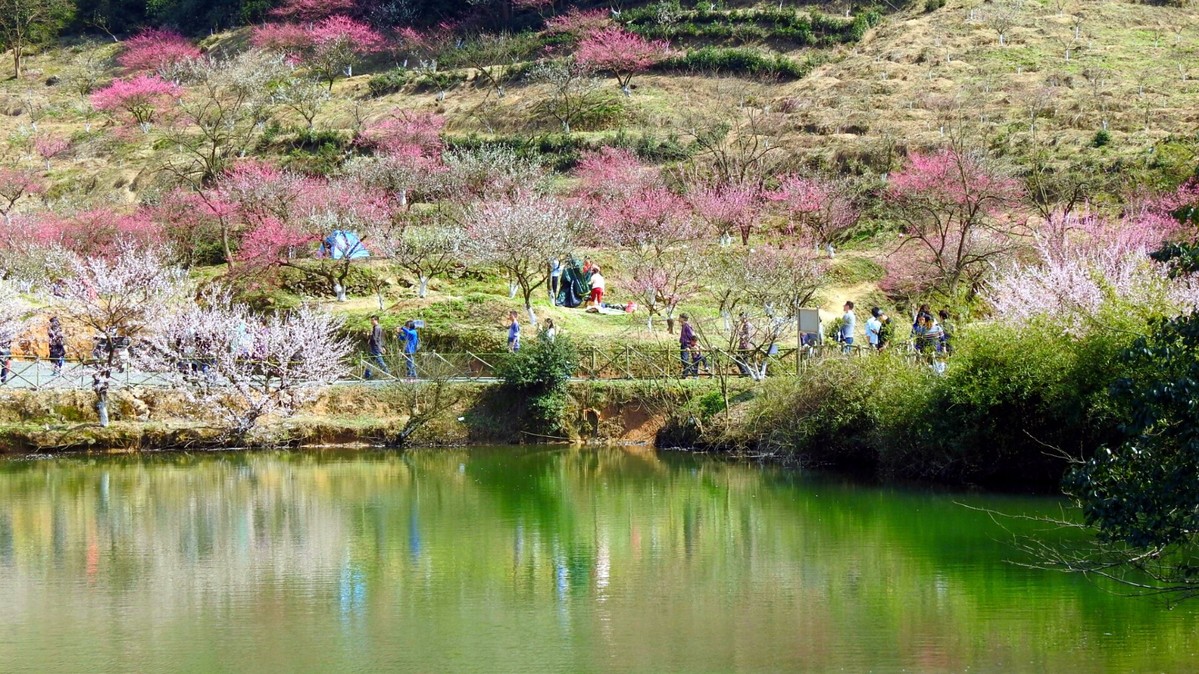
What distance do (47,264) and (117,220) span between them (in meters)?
6.92

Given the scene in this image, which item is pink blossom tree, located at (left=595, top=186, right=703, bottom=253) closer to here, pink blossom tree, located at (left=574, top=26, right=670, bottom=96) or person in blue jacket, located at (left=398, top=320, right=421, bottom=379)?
person in blue jacket, located at (left=398, top=320, right=421, bottom=379)

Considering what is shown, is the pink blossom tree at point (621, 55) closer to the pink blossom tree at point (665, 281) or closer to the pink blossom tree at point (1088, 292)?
the pink blossom tree at point (665, 281)

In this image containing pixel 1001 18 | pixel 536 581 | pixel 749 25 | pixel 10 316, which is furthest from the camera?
pixel 749 25

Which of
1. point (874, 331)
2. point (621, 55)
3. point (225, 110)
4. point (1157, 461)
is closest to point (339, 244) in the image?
point (874, 331)

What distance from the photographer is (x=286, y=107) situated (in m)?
69.8

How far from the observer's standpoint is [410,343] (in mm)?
31594

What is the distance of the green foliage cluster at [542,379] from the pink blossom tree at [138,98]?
45560mm

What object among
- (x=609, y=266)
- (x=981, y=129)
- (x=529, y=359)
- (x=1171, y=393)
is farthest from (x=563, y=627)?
(x=981, y=129)

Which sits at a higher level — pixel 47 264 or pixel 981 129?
pixel 981 129

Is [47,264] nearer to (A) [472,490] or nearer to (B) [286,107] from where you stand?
(A) [472,490]

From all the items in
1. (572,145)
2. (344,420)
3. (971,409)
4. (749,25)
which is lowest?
(344,420)

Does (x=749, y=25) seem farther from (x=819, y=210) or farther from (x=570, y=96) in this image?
(x=819, y=210)

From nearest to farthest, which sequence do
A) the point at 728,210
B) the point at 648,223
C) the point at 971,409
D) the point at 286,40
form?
the point at 971,409 < the point at 648,223 < the point at 728,210 < the point at 286,40

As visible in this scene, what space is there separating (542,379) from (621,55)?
41084 mm
